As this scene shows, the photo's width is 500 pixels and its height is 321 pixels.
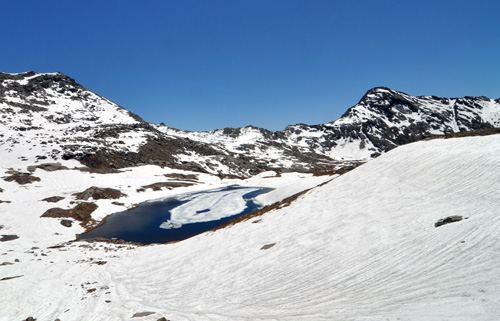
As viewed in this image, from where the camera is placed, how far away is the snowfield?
8.72 meters

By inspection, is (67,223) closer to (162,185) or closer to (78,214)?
(78,214)

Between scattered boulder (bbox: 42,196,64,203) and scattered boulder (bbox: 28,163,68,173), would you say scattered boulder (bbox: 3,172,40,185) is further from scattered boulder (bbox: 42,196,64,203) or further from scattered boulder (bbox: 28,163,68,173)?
scattered boulder (bbox: 42,196,64,203)

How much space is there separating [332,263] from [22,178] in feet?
294

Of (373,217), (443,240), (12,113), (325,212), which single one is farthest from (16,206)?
(12,113)

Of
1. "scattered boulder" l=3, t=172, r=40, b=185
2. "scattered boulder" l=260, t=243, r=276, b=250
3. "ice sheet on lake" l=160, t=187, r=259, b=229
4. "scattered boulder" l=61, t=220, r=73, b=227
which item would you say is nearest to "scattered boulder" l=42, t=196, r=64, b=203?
"scattered boulder" l=61, t=220, r=73, b=227

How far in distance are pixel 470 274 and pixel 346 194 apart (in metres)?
15.1

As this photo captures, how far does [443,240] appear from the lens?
420 inches

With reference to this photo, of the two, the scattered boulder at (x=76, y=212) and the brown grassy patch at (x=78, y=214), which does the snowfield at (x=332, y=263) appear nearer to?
the brown grassy patch at (x=78, y=214)

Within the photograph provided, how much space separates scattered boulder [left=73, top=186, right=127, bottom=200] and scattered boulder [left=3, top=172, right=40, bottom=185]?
819 inches

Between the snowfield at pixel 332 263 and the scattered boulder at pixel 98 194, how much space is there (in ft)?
116

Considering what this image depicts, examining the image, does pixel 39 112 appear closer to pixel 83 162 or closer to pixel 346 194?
pixel 83 162

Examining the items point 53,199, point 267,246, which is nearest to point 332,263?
point 267,246

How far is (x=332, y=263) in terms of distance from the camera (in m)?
12.5

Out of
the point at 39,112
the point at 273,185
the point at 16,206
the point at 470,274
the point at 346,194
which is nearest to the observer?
the point at 470,274
